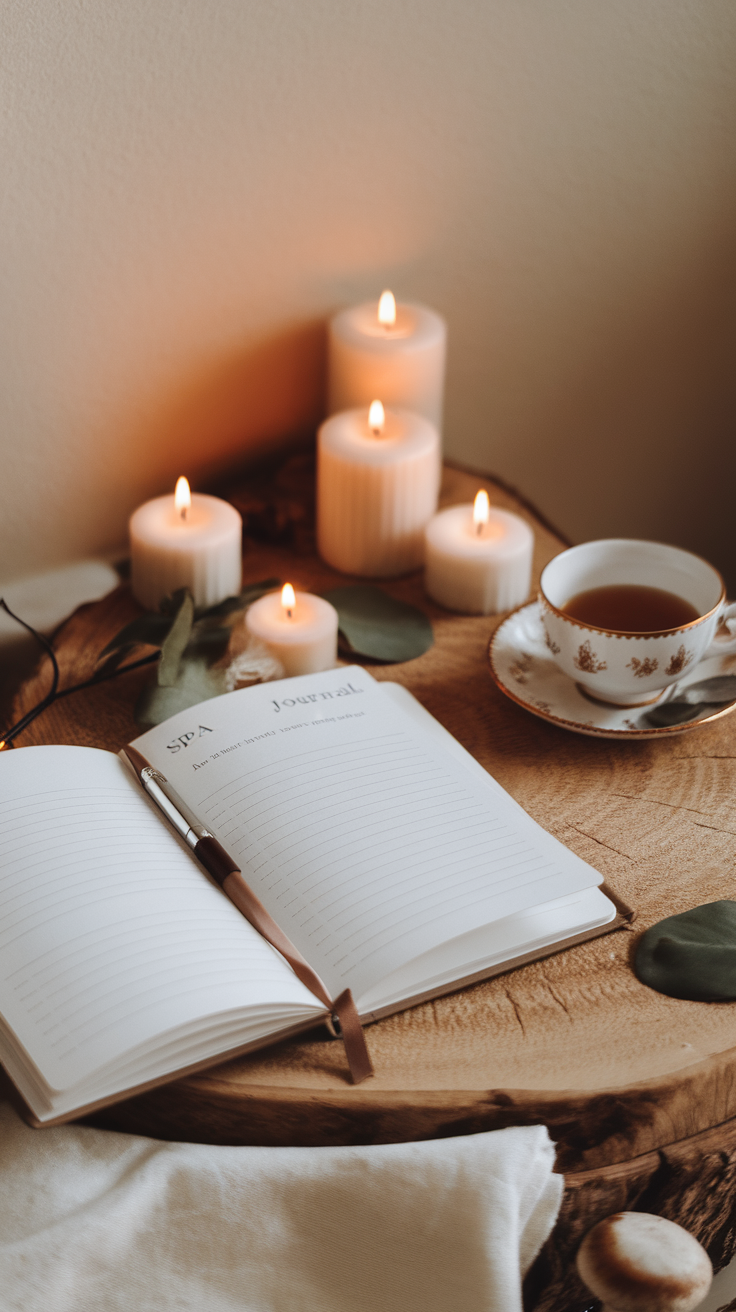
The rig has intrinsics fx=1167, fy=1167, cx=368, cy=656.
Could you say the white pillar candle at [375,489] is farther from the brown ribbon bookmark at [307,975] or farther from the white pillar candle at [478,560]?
the brown ribbon bookmark at [307,975]

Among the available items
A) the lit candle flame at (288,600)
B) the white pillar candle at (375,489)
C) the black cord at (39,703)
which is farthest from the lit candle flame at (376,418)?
the black cord at (39,703)

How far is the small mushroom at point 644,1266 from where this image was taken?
63cm

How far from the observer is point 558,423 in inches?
57.4

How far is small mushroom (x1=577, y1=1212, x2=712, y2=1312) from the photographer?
63 cm

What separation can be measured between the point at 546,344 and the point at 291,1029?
0.96 metres

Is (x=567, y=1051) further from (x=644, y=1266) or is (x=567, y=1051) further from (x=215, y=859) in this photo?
(x=215, y=859)

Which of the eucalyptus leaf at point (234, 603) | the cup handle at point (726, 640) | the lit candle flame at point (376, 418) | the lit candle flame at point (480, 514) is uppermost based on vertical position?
the lit candle flame at point (376, 418)

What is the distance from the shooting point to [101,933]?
0.66 metres

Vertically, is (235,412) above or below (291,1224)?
above

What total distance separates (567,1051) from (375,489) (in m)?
0.55

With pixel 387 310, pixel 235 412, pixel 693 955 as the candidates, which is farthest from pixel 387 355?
pixel 693 955

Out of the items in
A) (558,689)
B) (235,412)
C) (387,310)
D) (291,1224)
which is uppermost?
(387,310)

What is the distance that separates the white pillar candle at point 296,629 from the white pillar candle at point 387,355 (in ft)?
0.89

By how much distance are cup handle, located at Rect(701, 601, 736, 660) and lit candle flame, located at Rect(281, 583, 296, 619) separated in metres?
0.34
